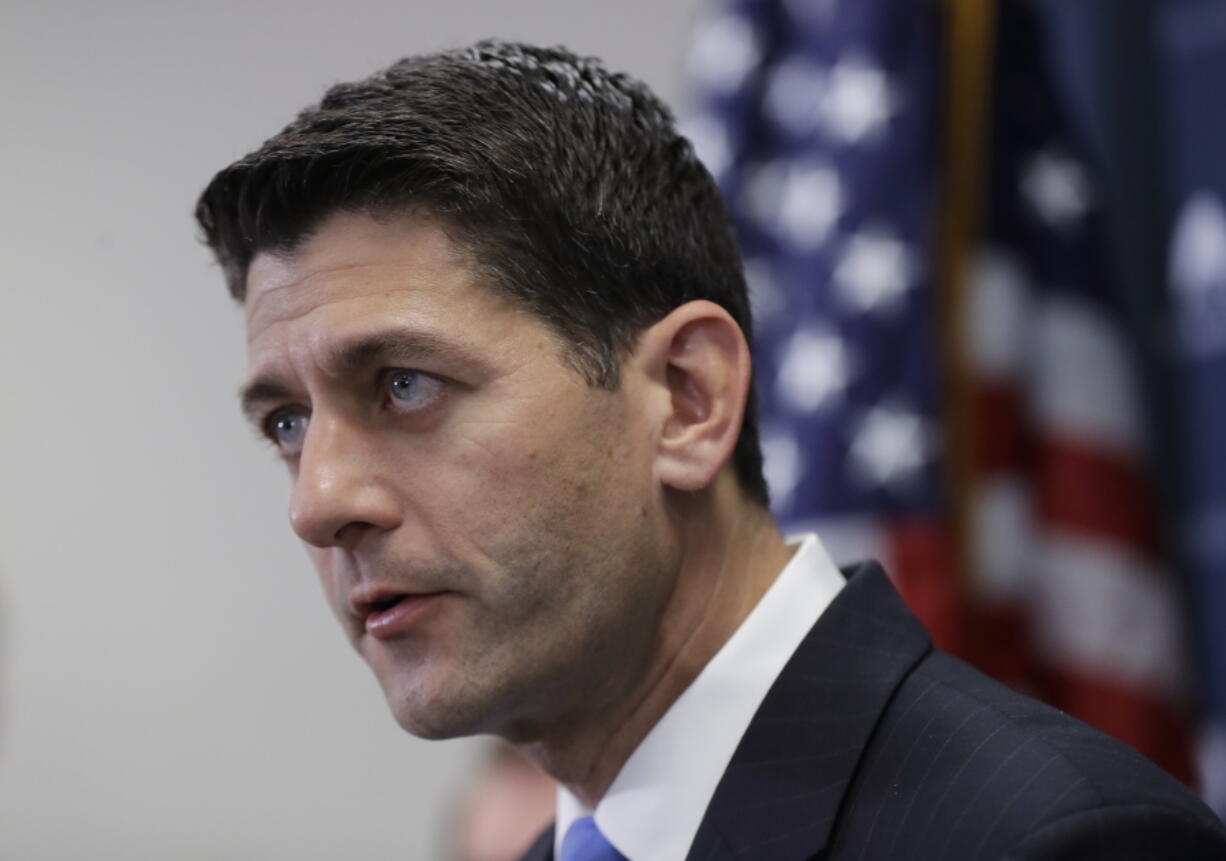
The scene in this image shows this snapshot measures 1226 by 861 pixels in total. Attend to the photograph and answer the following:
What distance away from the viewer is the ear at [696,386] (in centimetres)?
194

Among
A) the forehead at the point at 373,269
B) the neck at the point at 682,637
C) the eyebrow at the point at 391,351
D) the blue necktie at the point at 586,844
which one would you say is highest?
the forehead at the point at 373,269

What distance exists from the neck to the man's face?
98 millimetres

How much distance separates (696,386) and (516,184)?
36cm

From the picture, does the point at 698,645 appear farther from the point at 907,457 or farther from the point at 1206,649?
the point at 1206,649

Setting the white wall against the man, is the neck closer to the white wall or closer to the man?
the man

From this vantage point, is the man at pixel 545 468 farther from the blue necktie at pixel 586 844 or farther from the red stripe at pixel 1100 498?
the red stripe at pixel 1100 498

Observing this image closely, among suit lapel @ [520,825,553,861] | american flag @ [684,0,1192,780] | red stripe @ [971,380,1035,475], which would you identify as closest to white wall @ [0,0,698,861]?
american flag @ [684,0,1192,780]

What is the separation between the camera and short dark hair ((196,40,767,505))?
6.09 ft

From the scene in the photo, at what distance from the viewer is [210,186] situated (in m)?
2.01

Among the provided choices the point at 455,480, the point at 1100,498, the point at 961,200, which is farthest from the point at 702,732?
the point at 961,200

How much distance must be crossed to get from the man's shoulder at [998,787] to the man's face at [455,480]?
0.40 m

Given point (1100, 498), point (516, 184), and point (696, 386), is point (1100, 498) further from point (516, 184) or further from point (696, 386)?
point (516, 184)

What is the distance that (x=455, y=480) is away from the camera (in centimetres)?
182

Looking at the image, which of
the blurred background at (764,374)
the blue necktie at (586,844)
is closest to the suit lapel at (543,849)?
the blue necktie at (586,844)
